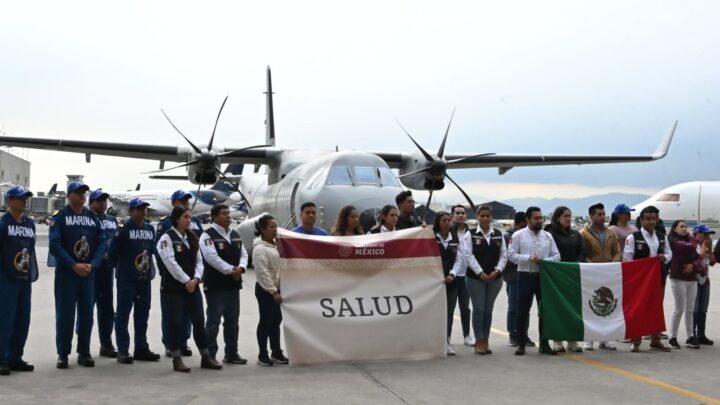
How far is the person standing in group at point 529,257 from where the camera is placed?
853 cm

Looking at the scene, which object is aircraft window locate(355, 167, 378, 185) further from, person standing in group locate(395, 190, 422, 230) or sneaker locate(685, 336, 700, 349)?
sneaker locate(685, 336, 700, 349)

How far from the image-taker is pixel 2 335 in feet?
22.9

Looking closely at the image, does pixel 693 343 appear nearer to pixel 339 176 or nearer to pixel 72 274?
pixel 72 274

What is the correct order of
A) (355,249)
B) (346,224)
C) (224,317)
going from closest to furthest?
(224,317) → (355,249) → (346,224)

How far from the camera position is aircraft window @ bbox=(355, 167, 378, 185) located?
15008 millimetres

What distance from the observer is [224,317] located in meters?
7.70


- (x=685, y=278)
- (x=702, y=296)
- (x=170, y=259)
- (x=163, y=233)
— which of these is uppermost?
(x=163, y=233)

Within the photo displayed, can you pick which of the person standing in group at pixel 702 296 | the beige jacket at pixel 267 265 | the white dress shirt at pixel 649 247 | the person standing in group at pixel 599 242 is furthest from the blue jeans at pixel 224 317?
the person standing in group at pixel 702 296

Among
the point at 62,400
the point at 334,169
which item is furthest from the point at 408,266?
the point at 334,169

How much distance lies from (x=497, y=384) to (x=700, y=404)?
1.69 m

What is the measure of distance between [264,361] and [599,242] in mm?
4453

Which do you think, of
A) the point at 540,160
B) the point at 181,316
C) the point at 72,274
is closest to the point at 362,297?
the point at 181,316

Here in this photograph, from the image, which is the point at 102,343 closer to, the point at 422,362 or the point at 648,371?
the point at 422,362

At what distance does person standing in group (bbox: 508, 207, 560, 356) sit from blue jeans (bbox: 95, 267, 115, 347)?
4595mm
